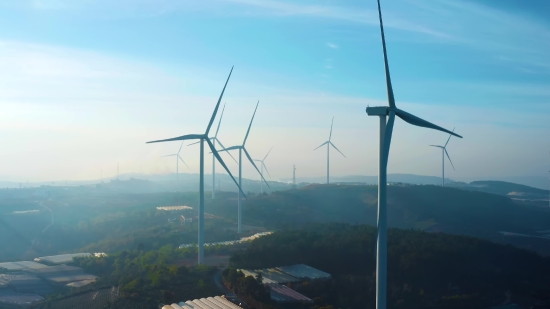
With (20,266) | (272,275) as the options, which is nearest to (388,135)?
(272,275)

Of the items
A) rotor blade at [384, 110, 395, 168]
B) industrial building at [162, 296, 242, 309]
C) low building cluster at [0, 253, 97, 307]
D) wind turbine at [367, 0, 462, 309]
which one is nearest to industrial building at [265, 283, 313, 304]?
industrial building at [162, 296, 242, 309]

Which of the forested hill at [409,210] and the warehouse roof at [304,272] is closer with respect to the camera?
the warehouse roof at [304,272]

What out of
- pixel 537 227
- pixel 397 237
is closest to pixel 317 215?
pixel 537 227

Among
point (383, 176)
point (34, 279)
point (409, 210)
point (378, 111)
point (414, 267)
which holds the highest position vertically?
point (378, 111)

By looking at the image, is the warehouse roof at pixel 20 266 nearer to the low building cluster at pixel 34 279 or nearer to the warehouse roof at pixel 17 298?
the low building cluster at pixel 34 279

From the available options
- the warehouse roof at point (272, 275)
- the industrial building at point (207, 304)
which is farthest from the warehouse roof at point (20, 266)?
the industrial building at point (207, 304)

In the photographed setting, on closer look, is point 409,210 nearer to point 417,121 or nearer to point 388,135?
point 417,121

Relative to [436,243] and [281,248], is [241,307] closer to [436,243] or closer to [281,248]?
[281,248]

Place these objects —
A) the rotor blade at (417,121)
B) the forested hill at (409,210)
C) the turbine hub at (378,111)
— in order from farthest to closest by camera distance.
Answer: the forested hill at (409,210), the rotor blade at (417,121), the turbine hub at (378,111)
